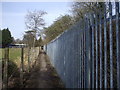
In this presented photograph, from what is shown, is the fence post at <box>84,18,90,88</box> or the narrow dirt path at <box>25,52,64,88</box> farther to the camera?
the narrow dirt path at <box>25,52,64,88</box>

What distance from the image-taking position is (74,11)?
13016 mm

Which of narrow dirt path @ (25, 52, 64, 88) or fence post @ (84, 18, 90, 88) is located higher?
fence post @ (84, 18, 90, 88)

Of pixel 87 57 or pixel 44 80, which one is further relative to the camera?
pixel 44 80

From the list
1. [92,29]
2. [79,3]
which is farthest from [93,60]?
[79,3]

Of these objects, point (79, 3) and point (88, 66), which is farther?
point (79, 3)

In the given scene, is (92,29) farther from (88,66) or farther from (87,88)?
(87,88)

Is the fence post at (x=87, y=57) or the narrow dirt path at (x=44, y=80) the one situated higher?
the fence post at (x=87, y=57)

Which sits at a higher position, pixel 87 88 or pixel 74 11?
pixel 74 11

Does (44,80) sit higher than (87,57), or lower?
lower

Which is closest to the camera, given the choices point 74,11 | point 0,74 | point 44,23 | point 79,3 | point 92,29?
point 92,29

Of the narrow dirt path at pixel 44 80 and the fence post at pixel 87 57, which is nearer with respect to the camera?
the fence post at pixel 87 57

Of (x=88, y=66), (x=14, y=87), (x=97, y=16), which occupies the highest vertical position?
(x=97, y=16)

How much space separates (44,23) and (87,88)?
26.9 metres

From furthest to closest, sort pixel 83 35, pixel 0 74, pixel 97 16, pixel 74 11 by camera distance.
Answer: pixel 74 11 → pixel 0 74 → pixel 83 35 → pixel 97 16
